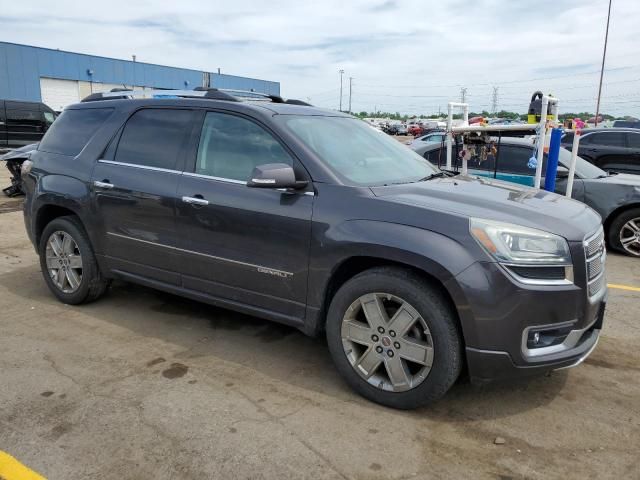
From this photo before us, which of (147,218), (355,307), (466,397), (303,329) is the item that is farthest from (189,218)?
(466,397)

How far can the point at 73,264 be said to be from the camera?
15.7ft

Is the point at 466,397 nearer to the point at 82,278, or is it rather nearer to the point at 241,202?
the point at 241,202

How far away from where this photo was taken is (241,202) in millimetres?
3621

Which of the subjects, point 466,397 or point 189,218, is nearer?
point 466,397

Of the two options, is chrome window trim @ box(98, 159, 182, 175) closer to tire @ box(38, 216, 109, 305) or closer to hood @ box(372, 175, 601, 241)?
tire @ box(38, 216, 109, 305)

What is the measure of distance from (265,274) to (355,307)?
2.30ft

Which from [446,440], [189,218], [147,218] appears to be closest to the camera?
[446,440]

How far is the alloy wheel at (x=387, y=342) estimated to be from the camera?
303 cm

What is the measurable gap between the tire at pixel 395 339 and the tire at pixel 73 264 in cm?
245

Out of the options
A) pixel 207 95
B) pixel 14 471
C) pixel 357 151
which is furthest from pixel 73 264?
pixel 357 151

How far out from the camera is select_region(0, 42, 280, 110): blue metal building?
112ft

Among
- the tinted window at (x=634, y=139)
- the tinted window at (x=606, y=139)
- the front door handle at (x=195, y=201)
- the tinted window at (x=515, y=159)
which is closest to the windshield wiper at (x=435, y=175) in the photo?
the front door handle at (x=195, y=201)

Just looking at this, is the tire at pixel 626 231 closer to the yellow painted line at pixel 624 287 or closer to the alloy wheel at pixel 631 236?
the alloy wheel at pixel 631 236

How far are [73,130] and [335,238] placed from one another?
9.82 ft
